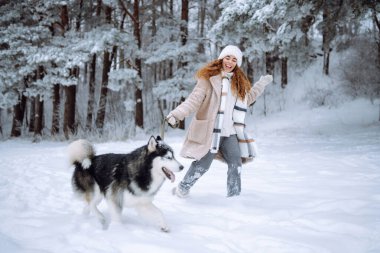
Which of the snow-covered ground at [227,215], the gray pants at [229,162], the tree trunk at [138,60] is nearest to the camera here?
the snow-covered ground at [227,215]

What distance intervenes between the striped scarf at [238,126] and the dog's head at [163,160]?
654mm

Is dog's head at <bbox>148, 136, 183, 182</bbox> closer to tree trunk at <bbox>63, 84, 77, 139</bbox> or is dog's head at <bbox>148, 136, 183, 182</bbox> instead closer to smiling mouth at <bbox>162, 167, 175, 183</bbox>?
smiling mouth at <bbox>162, 167, 175, 183</bbox>

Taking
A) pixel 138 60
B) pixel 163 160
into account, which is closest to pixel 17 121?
pixel 138 60

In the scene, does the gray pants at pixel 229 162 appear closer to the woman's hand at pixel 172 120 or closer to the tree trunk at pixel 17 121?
the woman's hand at pixel 172 120

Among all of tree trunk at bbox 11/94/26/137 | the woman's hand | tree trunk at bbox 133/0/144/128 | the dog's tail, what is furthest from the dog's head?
tree trunk at bbox 11/94/26/137

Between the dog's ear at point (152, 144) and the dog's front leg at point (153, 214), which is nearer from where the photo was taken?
the dog's front leg at point (153, 214)

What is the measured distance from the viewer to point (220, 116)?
3418 mm

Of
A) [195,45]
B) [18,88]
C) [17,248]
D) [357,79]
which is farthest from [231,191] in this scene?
[357,79]

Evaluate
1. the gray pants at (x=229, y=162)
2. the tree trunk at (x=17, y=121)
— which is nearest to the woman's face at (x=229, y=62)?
the gray pants at (x=229, y=162)

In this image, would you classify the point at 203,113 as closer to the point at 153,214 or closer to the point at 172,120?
the point at 172,120

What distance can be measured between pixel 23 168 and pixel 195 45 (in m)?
8.38

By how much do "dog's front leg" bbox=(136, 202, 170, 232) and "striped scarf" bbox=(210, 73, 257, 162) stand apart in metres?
0.94

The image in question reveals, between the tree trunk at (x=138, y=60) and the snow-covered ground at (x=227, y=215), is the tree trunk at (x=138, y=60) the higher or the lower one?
the higher one

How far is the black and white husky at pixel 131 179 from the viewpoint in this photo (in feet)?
9.34
